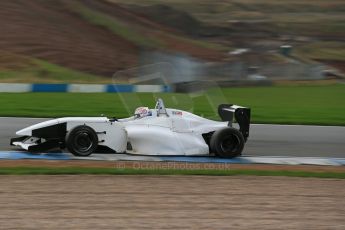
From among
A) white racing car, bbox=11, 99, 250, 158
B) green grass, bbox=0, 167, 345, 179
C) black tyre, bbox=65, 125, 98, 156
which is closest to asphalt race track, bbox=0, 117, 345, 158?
white racing car, bbox=11, 99, 250, 158

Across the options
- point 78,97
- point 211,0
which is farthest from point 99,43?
point 211,0

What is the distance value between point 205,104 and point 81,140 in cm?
283

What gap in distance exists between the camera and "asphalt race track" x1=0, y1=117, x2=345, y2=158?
474 inches

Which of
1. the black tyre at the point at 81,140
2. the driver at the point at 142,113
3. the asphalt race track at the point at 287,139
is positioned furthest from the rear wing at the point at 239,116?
the black tyre at the point at 81,140

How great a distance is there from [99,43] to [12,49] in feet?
17.9

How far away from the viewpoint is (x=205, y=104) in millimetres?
12188

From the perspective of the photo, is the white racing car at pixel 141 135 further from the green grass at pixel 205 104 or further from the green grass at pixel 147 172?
the green grass at pixel 147 172

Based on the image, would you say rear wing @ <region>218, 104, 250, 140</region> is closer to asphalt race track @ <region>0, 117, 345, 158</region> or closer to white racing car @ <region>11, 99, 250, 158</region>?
white racing car @ <region>11, 99, 250, 158</region>

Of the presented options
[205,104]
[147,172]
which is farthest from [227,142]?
[147,172]

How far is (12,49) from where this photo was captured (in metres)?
33.3

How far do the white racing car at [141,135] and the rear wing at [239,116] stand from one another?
0.20 meters

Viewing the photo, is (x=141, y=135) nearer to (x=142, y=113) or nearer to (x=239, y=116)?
(x=142, y=113)

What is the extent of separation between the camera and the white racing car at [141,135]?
33.3ft

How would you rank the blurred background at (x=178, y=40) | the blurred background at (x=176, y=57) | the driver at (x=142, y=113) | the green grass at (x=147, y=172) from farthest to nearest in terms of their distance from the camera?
the blurred background at (x=178, y=40) → the blurred background at (x=176, y=57) → the driver at (x=142, y=113) → the green grass at (x=147, y=172)
